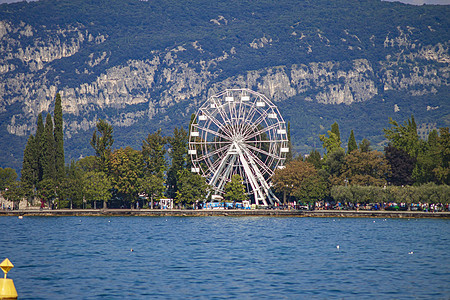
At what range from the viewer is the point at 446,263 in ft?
159

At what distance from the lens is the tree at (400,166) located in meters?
116

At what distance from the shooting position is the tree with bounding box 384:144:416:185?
11557 cm

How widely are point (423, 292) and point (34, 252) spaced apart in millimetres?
30573

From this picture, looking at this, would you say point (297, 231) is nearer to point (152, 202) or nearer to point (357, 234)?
point (357, 234)

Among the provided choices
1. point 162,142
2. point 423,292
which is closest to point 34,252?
point 423,292

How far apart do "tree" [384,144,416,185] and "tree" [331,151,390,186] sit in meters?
1.51

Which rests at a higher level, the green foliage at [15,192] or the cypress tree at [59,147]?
the cypress tree at [59,147]

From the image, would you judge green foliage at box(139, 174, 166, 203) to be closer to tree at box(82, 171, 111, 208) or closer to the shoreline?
tree at box(82, 171, 111, 208)

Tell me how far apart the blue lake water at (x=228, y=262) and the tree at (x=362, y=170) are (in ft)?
104

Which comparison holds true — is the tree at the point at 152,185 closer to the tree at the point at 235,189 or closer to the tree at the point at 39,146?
the tree at the point at 235,189

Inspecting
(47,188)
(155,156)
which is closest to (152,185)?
(155,156)

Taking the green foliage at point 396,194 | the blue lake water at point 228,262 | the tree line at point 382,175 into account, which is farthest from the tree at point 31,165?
the green foliage at point 396,194

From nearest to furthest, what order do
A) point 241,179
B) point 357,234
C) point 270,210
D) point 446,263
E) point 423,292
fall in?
point 423,292 → point 446,263 → point 357,234 → point 270,210 → point 241,179

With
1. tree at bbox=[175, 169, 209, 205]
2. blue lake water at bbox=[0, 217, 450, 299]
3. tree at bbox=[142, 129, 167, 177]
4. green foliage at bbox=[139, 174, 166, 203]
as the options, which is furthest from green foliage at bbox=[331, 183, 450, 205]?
tree at bbox=[142, 129, 167, 177]
